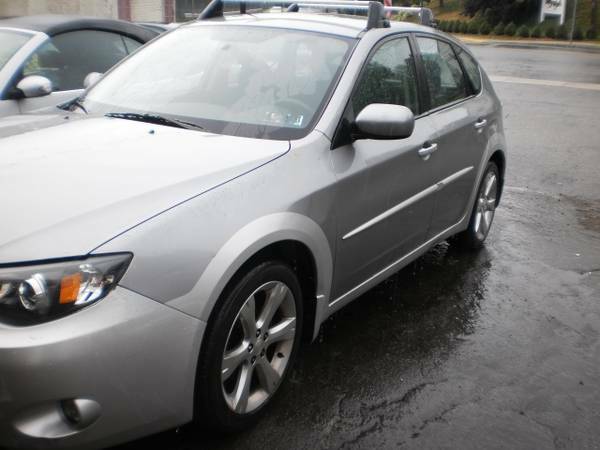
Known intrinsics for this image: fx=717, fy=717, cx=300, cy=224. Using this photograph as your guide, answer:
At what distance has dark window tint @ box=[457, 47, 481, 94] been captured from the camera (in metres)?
5.08

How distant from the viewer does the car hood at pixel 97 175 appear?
235 centimetres

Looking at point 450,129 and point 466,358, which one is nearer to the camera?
point 466,358

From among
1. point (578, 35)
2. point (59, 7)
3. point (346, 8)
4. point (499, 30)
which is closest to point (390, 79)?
point (346, 8)

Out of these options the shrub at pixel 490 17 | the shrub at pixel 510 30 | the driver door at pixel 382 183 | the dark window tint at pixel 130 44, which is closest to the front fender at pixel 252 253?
the driver door at pixel 382 183

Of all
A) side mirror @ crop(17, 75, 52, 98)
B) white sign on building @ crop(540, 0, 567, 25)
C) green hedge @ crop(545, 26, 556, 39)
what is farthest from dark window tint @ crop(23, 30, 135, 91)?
white sign on building @ crop(540, 0, 567, 25)

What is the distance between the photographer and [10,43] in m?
5.43

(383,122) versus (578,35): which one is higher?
(383,122)

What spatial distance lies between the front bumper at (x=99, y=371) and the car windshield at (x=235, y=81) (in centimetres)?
122

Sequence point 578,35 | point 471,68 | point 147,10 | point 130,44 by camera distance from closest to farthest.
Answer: point 471,68, point 130,44, point 147,10, point 578,35

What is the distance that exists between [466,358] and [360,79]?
5.06 feet

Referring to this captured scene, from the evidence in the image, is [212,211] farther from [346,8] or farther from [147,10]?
[147,10]

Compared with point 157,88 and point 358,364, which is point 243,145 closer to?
point 157,88

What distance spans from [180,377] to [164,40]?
247 cm

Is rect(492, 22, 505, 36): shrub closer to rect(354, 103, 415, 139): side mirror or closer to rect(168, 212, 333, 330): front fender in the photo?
rect(354, 103, 415, 139): side mirror
